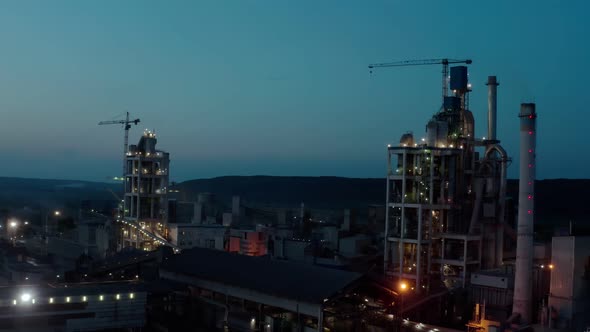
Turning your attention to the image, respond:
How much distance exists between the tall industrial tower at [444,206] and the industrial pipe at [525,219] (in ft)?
22.7

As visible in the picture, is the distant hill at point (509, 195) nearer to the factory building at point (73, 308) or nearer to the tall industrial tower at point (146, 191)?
the tall industrial tower at point (146, 191)

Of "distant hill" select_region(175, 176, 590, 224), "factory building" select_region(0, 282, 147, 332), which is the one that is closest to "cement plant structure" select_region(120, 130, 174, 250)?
"factory building" select_region(0, 282, 147, 332)

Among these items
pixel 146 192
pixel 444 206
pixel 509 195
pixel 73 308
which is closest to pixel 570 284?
pixel 444 206

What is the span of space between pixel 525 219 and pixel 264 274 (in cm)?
1280

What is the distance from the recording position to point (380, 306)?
30688mm

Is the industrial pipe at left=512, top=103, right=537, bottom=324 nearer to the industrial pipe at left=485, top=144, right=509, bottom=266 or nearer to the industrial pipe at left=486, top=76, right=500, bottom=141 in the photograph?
the industrial pipe at left=485, top=144, right=509, bottom=266

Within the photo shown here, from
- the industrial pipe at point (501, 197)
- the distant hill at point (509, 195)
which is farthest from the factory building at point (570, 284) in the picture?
the distant hill at point (509, 195)

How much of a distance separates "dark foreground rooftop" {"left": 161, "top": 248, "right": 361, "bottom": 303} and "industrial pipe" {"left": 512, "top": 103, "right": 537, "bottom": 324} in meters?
8.61

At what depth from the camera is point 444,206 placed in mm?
40906

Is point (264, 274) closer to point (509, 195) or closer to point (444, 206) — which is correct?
point (444, 206)

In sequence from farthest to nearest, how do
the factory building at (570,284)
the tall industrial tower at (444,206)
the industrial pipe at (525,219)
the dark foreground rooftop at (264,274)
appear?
1. the tall industrial tower at (444,206)
2. the industrial pipe at (525,219)
3. the factory building at (570,284)
4. the dark foreground rooftop at (264,274)

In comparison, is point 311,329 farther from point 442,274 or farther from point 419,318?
point 442,274

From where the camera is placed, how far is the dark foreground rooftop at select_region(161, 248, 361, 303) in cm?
2856

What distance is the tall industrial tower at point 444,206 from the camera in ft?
132
